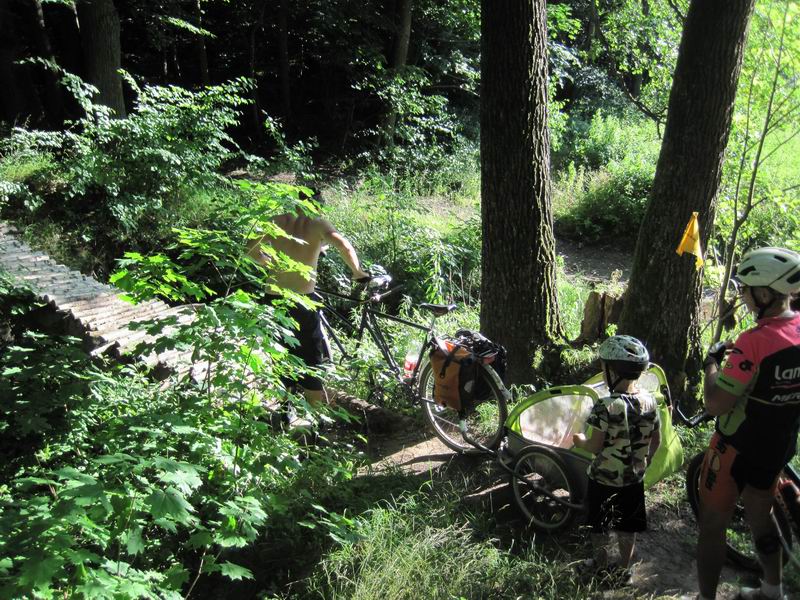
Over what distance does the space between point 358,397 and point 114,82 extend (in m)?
8.07

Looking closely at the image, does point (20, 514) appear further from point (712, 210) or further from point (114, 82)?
point (114, 82)

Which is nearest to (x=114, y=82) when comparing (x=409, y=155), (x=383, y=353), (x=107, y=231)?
(x=107, y=231)

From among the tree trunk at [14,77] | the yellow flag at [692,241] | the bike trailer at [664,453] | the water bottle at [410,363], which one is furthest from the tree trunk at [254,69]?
the bike trailer at [664,453]

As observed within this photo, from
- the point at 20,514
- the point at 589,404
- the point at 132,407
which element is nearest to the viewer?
the point at 20,514

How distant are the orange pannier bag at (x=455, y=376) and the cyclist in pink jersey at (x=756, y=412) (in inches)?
67.2

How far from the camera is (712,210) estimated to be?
15.8 feet

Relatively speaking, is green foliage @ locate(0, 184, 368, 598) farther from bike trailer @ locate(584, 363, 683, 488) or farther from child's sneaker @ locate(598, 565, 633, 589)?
bike trailer @ locate(584, 363, 683, 488)

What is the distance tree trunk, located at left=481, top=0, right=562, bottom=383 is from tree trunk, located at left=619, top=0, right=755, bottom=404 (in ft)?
2.53

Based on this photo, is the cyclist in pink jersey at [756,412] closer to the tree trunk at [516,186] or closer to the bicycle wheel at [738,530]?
the bicycle wheel at [738,530]

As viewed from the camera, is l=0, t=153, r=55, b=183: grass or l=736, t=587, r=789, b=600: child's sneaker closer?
l=736, t=587, r=789, b=600: child's sneaker

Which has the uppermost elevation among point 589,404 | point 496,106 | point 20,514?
point 496,106

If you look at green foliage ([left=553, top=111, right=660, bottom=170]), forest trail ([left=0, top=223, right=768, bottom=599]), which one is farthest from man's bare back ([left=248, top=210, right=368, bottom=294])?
green foliage ([left=553, top=111, right=660, bottom=170])

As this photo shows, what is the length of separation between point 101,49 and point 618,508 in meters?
10.8

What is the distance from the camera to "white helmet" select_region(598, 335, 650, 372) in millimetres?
2953
